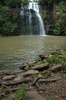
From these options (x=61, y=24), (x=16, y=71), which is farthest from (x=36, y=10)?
(x=16, y=71)

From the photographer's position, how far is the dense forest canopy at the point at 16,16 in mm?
25875

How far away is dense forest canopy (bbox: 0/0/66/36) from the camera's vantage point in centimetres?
2588

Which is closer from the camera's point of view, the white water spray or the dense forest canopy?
the dense forest canopy

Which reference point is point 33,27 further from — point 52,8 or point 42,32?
point 52,8

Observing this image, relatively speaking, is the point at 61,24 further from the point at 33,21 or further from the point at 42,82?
the point at 42,82

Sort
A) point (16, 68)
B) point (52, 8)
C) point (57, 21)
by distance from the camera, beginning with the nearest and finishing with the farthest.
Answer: point (16, 68) < point (57, 21) < point (52, 8)

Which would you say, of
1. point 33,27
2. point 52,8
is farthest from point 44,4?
point 33,27

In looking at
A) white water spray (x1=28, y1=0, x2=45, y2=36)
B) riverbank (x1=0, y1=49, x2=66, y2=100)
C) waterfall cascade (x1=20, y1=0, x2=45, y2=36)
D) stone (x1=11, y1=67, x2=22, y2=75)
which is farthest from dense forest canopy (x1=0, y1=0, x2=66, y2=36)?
riverbank (x1=0, y1=49, x2=66, y2=100)

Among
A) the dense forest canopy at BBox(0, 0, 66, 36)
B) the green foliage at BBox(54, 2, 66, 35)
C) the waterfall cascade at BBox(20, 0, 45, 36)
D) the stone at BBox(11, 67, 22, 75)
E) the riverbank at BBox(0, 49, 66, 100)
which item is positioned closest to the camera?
the riverbank at BBox(0, 49, 66, 100)

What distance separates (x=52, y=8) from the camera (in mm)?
28344

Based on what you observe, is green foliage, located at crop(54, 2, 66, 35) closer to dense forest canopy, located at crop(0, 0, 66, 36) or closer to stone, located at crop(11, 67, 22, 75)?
dense forest canopy, located at crop(0, 0, 66, 36)

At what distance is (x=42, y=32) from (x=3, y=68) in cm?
1791

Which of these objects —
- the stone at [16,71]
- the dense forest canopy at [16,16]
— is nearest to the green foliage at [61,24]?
the dense forest canopy at [16,16]

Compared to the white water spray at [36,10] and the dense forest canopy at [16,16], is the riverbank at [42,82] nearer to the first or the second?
the dense forest canopy at [16,16]
